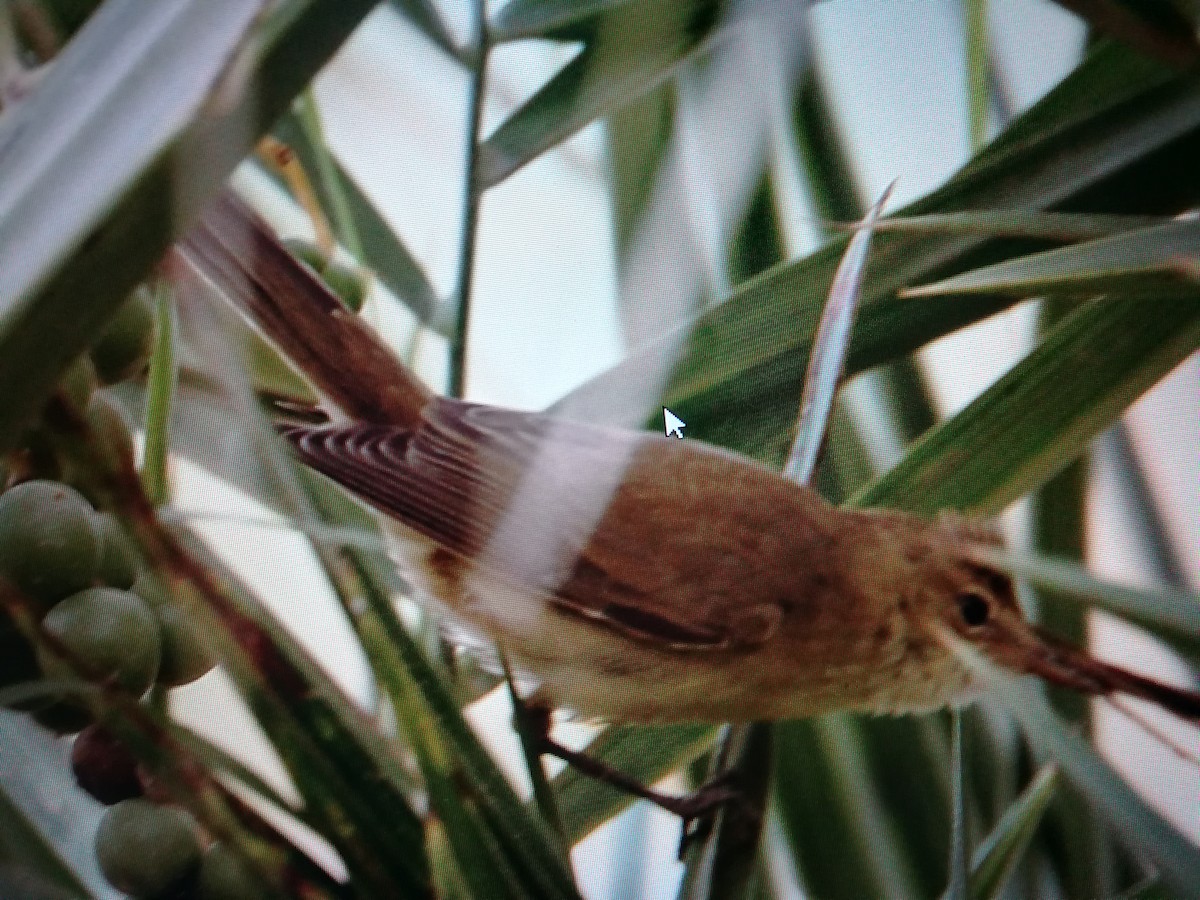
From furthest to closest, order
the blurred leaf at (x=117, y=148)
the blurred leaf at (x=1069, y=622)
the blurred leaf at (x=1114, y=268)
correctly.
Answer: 1. the blurred leaf at (x=1069, y=622)
2. the blurred leaf at (x=1114, y=268)
3. the blurred leaf at (x=117, y=148)

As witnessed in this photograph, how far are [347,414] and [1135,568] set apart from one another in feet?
1.18

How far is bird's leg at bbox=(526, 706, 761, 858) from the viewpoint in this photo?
1.51 ft

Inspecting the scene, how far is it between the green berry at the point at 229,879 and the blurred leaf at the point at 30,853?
0.04m

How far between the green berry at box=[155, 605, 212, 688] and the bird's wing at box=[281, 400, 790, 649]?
86mm

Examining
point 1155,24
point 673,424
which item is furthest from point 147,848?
point 1155,24

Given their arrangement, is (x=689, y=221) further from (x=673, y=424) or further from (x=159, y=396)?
(x=159, y=396)

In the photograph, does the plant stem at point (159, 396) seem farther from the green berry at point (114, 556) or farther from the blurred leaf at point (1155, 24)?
the blurred leaf at point (1155, 24)

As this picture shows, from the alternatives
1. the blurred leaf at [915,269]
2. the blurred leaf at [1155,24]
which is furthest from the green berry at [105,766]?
the blurred leaf at [1155,24]

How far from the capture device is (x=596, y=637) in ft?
1.77

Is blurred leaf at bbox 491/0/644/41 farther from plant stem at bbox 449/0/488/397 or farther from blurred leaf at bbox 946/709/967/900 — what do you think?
blurred leaf at bbox 946/709/967/900

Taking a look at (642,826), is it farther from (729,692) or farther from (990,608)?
(990,608)

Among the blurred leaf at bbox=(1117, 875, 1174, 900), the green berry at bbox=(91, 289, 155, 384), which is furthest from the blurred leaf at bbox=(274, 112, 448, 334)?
the blurred leaf at bbox=(1117, 875, 1174, 900)

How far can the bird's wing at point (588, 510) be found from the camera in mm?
504

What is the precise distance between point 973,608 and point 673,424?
5.5 inches
